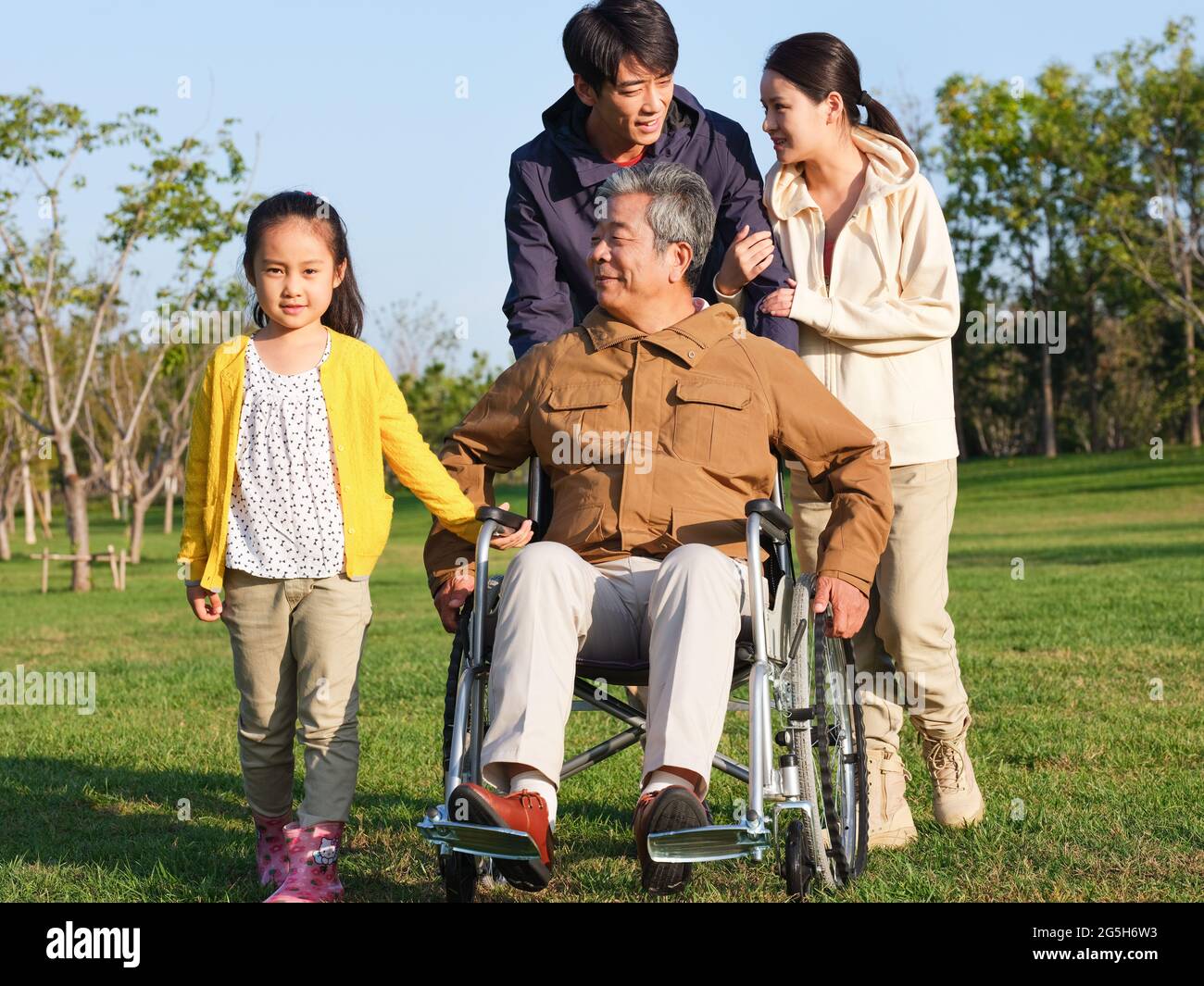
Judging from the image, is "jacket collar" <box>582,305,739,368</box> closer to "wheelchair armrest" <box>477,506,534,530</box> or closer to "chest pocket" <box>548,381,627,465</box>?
"chest pocket" <box>548,381,627,465</box>

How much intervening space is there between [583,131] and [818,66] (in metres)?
0.65

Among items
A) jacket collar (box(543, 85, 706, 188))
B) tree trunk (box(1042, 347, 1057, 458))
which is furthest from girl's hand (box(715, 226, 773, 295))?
tree trunk (box(1042, 347, 1057, 458))

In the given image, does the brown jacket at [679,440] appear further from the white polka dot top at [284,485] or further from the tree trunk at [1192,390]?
the tree trunk at [1192,390]

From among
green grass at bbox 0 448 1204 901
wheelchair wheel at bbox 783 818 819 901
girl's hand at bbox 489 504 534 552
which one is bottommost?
green grass at bbox 0 448 1204 901

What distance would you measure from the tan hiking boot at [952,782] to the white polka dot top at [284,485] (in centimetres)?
173

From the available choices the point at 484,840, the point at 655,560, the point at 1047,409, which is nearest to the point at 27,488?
the point at 1047,409

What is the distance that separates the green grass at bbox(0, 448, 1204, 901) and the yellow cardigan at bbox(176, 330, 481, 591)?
2.86 ft

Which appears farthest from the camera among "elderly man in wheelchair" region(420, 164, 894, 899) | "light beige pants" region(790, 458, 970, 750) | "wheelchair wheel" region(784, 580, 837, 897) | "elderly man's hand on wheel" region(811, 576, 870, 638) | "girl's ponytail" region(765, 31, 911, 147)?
"light beige pants" region(790, 458, 970, 750)

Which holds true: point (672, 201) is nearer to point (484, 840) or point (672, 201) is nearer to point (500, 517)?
point (500, 517)

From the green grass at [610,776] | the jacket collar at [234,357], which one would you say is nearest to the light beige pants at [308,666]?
the green grass at [610,776]

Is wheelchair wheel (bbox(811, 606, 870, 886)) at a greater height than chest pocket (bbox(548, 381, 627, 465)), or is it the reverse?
chest pocket (bbox(548, 381, 627, 465))

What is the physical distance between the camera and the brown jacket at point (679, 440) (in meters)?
3.38

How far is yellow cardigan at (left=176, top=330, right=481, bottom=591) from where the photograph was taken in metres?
3.50

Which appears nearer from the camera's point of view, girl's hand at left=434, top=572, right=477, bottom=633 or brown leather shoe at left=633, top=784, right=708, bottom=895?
brown leather shoe at left=633, top=784, right=708, bottom=895
